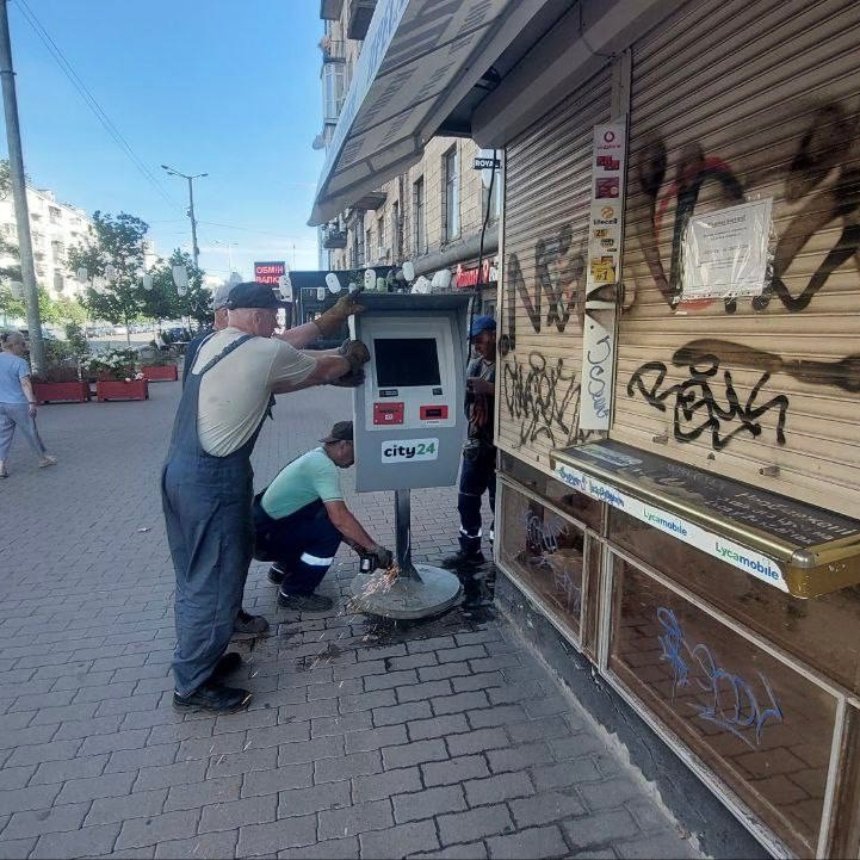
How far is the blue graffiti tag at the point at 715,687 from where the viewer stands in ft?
6.45

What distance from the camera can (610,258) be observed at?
250 centimetres

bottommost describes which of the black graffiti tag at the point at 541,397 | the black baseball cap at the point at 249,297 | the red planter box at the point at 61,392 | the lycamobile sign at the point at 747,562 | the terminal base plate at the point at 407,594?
the terminal base plate at the point at 407,594

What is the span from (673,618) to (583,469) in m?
0.75

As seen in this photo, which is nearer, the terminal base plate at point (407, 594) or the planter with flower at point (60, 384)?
the terminal base plate at point (407, 594)

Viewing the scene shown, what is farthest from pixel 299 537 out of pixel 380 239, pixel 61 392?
pixel 380 239

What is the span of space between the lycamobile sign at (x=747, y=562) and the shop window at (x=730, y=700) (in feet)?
1.70

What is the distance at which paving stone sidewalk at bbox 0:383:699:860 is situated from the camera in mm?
2137

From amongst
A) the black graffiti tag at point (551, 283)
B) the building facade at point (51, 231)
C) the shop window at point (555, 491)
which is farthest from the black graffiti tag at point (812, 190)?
the building facade at point (51, 231)

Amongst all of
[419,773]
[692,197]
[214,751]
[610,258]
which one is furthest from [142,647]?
[692,197]

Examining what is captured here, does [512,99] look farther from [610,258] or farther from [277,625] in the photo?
[277,625]

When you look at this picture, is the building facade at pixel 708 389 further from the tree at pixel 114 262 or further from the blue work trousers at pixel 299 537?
the tree at pixel 114 262

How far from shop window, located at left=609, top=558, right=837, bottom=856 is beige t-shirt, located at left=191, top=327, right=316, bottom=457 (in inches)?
70.2

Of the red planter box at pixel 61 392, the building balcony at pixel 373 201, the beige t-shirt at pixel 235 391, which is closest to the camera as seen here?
the beige t-shirt at pixel 235 391

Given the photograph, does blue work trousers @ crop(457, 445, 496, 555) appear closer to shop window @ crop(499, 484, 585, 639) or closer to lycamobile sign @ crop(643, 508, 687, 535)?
shop window @ crop(499, 484, 585, 639)
